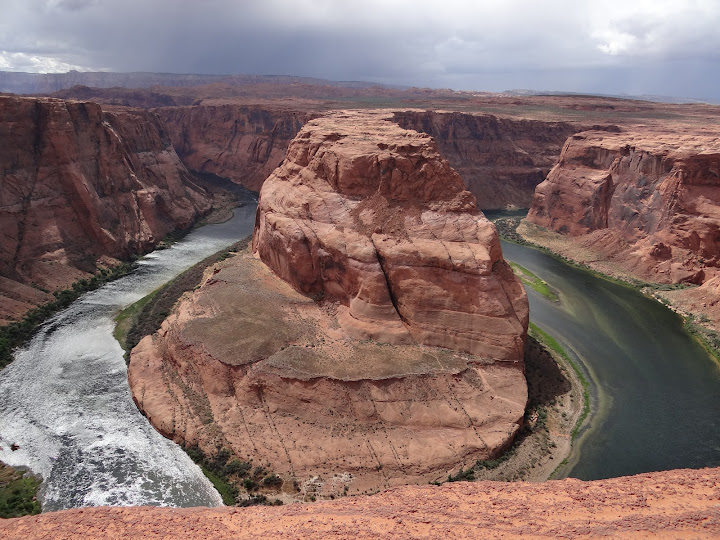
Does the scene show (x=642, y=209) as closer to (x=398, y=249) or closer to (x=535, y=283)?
(x=535, y=283)

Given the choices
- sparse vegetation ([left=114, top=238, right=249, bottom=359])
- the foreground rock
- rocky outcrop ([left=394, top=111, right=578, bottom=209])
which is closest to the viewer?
the foreground rock

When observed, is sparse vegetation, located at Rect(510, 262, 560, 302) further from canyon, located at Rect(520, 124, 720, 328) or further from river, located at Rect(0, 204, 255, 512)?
river, located at Rect(0, 204, 255, 512)

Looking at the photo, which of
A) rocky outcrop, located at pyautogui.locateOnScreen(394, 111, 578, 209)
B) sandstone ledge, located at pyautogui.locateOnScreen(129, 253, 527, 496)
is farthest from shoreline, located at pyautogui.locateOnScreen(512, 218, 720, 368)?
sandstone ledge, located at pyautogui.locateOnScreen(129, 253, 527, 496)

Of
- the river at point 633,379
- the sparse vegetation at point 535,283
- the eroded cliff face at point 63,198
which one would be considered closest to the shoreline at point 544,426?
the river at point 633,379

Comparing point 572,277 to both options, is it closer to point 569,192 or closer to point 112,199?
point 569,192

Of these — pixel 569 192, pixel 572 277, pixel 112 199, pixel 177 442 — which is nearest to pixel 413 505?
pixel 177 442
